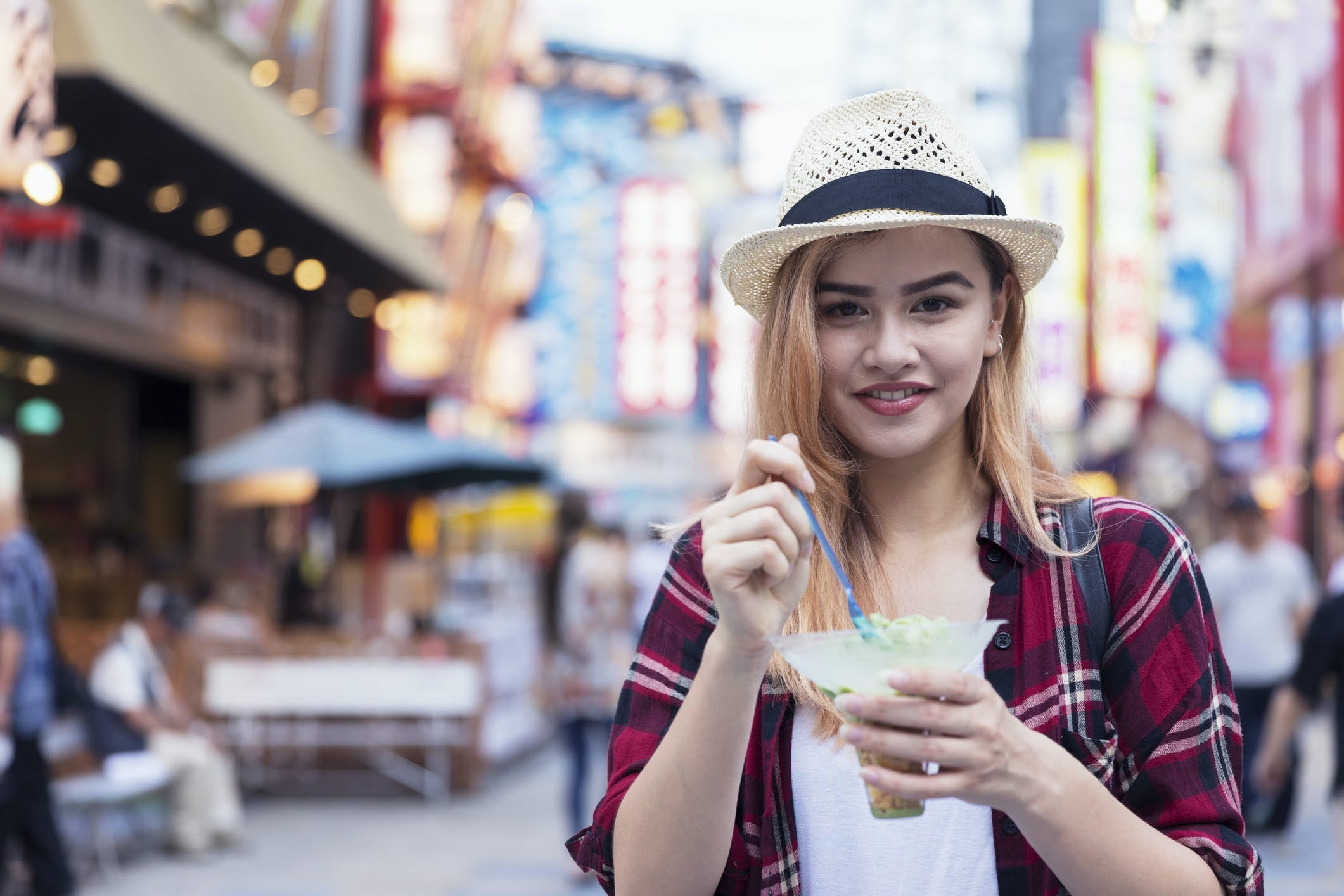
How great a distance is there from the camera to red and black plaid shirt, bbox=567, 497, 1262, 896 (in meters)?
1.78

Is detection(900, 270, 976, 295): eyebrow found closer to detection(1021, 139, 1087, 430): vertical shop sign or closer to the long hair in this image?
the long hair

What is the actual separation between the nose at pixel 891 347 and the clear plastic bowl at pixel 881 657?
43cm

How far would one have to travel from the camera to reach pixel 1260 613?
8.39 meters

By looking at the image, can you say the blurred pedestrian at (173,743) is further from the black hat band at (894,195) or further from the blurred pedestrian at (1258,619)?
the black hat band at (894,195)

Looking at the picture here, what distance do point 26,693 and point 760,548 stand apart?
574cm

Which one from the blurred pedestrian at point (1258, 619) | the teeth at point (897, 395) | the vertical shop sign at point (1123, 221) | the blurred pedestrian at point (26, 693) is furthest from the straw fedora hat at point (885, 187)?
the vertical shop sign at point (1123, 221)

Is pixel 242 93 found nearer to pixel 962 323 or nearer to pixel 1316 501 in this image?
pixel 962 323

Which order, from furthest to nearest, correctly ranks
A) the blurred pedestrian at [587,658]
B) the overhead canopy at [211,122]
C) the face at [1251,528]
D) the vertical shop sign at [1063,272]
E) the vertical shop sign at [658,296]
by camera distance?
the vertical shop sign at [658,296]
the vertical shop sign at [1063,272]
the face at [1251,528]
the blurred pedestrian at [587,658]
the overhead canopy at [211,122]

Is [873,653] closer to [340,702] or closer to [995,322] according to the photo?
[995,322]

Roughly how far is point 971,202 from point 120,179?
948 cm

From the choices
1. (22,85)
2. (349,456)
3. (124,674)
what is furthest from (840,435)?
(349,456)

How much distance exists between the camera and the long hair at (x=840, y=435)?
1.94m

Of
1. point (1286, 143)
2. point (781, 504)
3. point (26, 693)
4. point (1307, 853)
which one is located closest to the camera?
point (781, 504)

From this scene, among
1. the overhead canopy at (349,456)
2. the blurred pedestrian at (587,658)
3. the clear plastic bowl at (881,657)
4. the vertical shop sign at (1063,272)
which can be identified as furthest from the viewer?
the vertical shop sign at (1063,272)
